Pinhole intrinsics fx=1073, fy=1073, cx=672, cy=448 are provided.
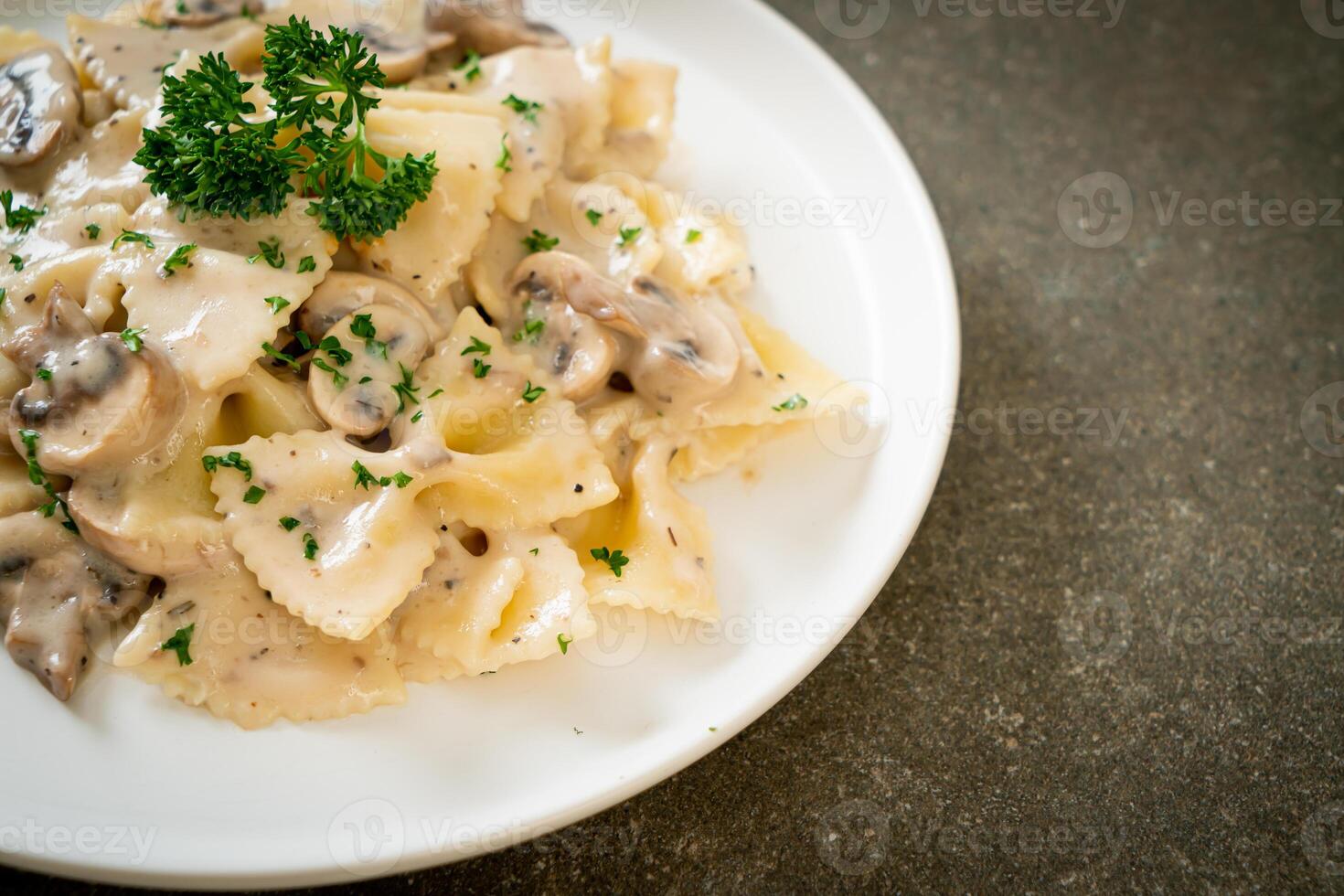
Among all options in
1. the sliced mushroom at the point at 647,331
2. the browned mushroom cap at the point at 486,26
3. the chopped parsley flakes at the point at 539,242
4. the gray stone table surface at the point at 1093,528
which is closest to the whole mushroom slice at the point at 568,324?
the sliced mushroom at the point at 647,331

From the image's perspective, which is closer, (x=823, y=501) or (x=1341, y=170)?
(x=823, y=501)

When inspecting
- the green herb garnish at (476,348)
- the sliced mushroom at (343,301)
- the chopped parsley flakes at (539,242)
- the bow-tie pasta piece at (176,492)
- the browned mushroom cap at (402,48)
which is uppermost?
the browned mushroom cap at (402,48)

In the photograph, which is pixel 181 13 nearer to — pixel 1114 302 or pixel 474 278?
pixel 474 278

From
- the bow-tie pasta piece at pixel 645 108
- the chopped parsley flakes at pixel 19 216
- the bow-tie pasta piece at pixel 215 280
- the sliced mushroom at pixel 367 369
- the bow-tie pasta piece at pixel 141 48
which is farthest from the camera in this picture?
the bow-tie pasta piece at pixel 645 108

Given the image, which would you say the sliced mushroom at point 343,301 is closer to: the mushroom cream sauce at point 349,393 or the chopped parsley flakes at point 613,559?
the mushroom cream sauce at point 349,393

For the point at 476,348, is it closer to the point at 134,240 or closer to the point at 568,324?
the point at 568,324

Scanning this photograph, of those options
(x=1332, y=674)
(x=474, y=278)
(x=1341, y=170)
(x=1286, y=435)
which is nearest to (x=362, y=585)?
(x=474, y=278)

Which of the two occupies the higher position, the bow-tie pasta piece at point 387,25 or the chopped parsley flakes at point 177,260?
the bow-tie pasta piece at point 387,25
